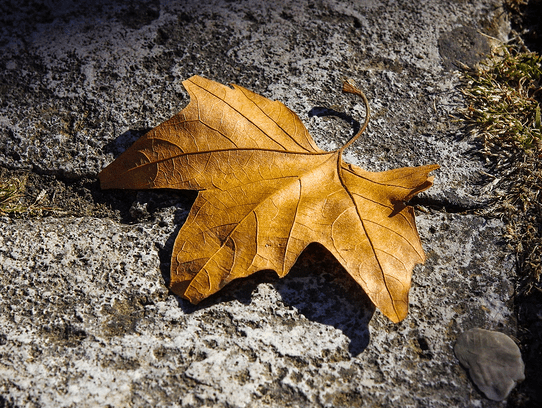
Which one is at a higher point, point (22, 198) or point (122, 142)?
point (122, 142)

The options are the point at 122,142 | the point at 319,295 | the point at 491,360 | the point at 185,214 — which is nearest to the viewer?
the point at 491,360

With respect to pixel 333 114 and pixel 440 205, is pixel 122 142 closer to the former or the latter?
pixel 333 114

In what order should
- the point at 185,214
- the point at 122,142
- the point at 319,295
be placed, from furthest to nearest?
1. the point at 122,142
2. the point at 185,214
3. the point at 319,295

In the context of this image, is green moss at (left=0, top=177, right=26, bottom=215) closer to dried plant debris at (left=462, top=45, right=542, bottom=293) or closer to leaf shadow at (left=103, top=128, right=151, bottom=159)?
leaf shadow at (left=103, top=128, right=151, bottom=159)

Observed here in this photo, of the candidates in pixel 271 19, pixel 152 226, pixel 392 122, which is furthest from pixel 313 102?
pixel 152 226

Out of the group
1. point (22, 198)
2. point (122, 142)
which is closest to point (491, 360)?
point (122, 142)

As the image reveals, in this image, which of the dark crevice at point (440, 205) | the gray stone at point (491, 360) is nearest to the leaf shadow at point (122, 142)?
the dark crevice at point (440, 205)

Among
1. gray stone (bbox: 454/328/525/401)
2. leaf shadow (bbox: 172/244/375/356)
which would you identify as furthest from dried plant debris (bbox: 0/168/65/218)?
gray stone (bbox: 454/328/525/401)

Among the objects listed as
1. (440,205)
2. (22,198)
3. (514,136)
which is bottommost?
(22,198)
